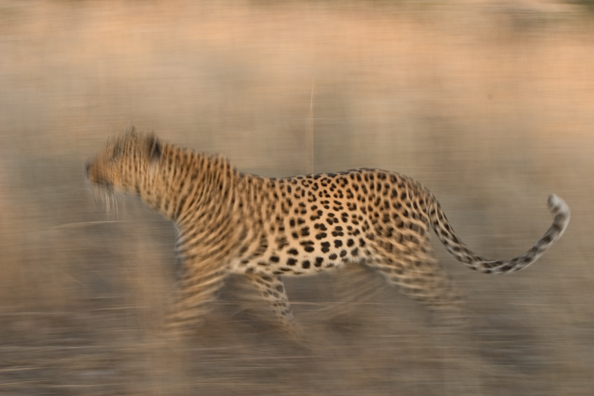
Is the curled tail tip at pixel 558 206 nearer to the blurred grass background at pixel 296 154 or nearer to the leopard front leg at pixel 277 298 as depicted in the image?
the blurred grass background at pixel 296 154

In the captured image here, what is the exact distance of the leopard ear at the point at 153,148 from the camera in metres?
4.74

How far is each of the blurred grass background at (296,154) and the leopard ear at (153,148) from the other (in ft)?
1.67

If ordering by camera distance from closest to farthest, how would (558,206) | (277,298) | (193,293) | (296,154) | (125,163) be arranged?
1. (193,293)
2. (558,206)
3. (125,163)
4. (277,298)
5. (296,154)

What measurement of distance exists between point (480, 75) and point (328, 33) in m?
1.87

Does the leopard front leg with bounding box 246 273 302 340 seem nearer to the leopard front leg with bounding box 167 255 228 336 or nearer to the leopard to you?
the leopard

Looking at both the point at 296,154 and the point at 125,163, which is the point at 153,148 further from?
the point at 296,154

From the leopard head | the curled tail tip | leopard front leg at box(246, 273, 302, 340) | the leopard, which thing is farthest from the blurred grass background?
the curled tail tip

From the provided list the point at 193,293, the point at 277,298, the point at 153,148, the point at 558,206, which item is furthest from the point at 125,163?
the point at 558,206

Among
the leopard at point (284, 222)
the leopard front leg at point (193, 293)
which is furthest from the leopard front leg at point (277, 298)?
the leopard front leg at point (193, 293)

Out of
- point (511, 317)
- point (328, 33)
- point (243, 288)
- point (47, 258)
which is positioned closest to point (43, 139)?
point (47, 258)

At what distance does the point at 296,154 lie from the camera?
7328mm

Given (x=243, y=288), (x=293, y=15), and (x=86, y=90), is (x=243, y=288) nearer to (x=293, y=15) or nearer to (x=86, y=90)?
(x=86, y=90)

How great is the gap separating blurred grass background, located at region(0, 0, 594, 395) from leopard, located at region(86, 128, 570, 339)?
260mm

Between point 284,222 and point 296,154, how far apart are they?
2.64 m
